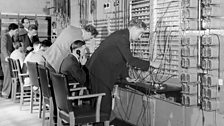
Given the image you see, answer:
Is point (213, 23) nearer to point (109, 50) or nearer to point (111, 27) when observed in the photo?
point (109, 50)

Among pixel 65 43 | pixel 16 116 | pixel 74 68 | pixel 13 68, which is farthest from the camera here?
pixel 13 68

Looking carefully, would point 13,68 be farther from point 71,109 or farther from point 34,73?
point 71,109

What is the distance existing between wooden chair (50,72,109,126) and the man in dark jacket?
221 mm

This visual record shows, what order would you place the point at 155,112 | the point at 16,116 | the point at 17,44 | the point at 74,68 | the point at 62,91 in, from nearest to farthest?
1. the point at 62,91
2. the point at 74,68
3. the point at 155,112
4. the point at 16,116
5. the point at 17,44

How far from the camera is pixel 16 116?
16.8 feet

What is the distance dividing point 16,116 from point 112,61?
2443 millimetres

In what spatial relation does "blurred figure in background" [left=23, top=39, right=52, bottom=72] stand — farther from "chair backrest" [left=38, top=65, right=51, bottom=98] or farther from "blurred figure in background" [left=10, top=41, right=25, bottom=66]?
→ "chair backrest" [left=38, top=65, right=51, bottom=98]

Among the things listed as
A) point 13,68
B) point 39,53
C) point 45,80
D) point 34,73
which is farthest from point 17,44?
point 45,80

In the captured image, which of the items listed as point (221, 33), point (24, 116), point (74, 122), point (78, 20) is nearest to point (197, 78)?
point (221, 33)

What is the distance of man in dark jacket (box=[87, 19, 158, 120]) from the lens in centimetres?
336

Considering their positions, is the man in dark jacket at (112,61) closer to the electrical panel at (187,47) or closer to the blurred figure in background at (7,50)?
the electrical panel at (187,47)

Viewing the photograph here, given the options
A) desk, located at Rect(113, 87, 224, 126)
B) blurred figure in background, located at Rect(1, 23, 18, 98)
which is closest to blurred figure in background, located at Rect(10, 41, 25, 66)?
blurred figure in background, located at Rect(1, 23, 18, 98)

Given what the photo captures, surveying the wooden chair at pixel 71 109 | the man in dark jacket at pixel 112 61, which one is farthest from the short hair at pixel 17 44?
the wooden chair at pixel 71 109

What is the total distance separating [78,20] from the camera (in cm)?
662
